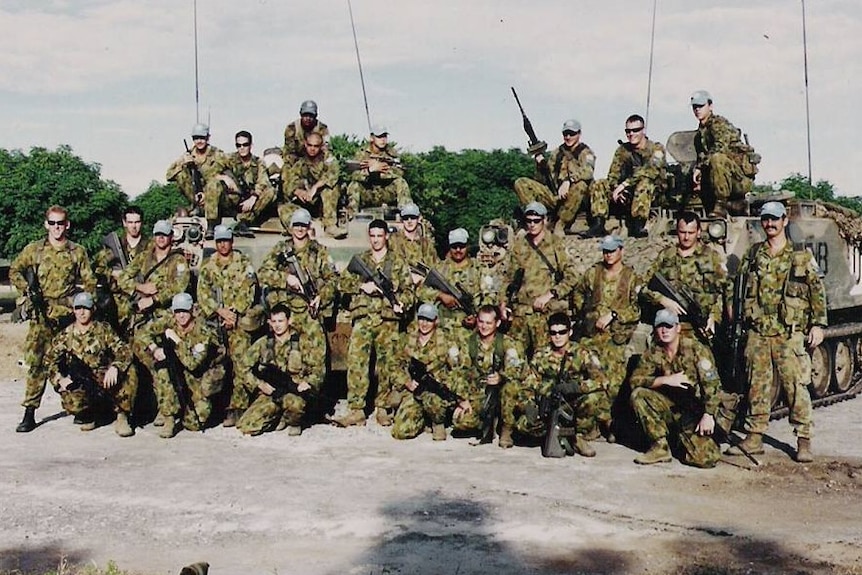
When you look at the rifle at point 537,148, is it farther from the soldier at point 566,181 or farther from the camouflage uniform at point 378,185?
the camouflage uniform at point 378,185

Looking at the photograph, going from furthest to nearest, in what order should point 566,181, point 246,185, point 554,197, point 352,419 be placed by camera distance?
point 246,185, point 554,197, point 566,181, point 352,419

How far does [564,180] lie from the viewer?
38.9ft

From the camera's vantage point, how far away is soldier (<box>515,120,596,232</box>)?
38.7 ft

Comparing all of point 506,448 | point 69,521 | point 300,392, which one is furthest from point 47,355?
point 506,448

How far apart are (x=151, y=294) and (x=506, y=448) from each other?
397 centimetres

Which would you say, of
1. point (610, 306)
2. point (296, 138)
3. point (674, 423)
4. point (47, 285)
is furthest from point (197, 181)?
point (674, 423)

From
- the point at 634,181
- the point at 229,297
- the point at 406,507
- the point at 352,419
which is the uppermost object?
the point at 634,181

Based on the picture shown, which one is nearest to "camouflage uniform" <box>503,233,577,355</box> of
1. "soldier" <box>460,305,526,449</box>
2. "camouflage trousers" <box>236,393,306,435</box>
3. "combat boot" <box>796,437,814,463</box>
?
"soldier" <box>460,305,526,449</box>

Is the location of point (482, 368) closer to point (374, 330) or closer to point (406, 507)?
point (374, 330)

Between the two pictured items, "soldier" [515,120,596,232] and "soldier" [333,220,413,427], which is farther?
"soldier" [515,120,596,232]

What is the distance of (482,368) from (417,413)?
0.90 metres

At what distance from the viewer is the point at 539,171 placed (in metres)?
12.3

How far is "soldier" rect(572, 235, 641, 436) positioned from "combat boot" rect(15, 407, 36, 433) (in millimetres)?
5661

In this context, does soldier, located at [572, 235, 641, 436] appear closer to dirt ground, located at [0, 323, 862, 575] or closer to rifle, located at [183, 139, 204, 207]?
dirt ground, located at [0, 323, 862, 575]
